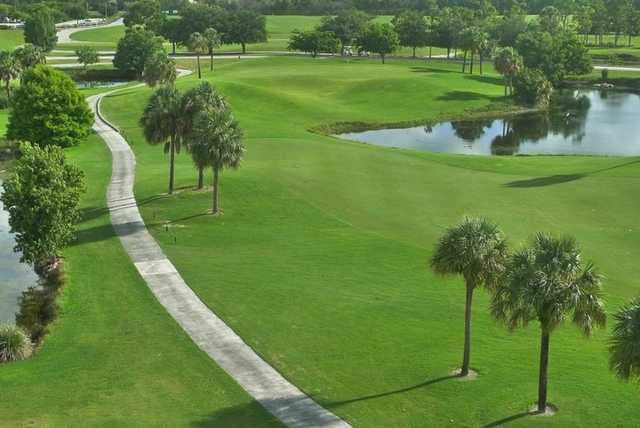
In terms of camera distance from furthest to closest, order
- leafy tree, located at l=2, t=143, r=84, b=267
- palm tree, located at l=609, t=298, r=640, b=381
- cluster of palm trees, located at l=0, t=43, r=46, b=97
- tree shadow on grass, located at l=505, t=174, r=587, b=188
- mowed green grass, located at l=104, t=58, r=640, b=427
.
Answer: cluster of palm trees, located at l=0, t=43, r=46, b=97
tree shadow on grass, located at l=505, t=174, r=587, b=188
leafy tree, located at l=2, t=143, r=84, b=267
mowed green grass, located at l=104, t=58, r=640, b=427
palm tree, located at l=609, t=298, r=640, b=381

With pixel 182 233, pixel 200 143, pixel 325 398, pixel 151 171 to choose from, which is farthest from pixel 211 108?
pixel 325 398

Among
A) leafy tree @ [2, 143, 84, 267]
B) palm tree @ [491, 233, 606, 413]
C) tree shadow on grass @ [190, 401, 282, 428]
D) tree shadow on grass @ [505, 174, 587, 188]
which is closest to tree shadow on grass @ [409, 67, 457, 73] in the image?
tree shadow on grass @ [505, 174, 587, 188]

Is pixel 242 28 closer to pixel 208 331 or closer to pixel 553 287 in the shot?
pixel 208 331

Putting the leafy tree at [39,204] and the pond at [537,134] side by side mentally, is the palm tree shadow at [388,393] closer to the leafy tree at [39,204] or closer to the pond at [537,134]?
the leafy tree at [39,204]

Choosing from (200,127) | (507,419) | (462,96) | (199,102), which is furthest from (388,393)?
(462,96)

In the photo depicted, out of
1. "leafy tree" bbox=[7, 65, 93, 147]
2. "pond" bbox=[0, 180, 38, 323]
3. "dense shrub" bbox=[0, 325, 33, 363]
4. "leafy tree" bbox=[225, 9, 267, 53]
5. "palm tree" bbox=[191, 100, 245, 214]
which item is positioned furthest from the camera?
"leafy tree" bbox=[225, 9, 267, 53]

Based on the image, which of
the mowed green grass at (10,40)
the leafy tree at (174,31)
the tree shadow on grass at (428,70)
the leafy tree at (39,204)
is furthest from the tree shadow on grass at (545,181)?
the mowed green grass at (10,40)

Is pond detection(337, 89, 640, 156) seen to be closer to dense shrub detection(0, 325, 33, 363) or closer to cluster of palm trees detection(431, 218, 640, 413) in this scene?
dense shrub detection(0, 325, 33, 363)
